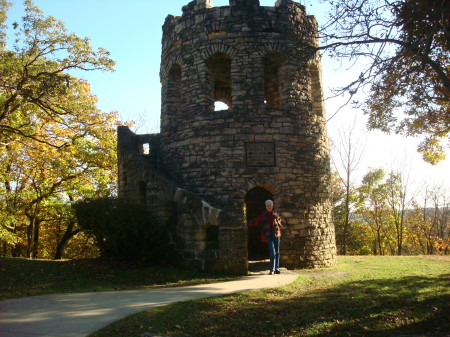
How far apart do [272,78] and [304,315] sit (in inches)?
366

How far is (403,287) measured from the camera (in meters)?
6.76

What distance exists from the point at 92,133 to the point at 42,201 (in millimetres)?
6972

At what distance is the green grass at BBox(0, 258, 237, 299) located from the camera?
673 cm

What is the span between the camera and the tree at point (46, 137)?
12.5 m

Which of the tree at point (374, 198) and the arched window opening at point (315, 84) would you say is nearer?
the arched window opening at point (315, 84)

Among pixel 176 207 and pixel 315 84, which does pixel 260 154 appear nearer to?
pixel 176 207

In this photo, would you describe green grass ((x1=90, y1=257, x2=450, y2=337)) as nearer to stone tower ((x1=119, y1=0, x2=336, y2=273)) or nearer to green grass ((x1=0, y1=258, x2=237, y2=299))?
green grass ((x1=0, y1=258, x2=237, y2=299))

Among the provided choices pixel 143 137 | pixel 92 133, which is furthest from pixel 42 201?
pixel 143 137

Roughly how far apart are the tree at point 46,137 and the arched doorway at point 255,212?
7291 mm

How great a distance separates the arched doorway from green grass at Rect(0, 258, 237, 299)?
16.5 ft

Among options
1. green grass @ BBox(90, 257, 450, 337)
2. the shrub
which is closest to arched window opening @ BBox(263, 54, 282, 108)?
the shrub

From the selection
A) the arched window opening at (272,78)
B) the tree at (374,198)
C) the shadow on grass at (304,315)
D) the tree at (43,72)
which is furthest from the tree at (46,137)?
the tree at (374,198)

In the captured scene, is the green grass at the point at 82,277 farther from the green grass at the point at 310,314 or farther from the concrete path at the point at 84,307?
the green grass at the point at 310,314

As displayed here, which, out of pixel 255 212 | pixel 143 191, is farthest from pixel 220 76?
pixel 255 212
